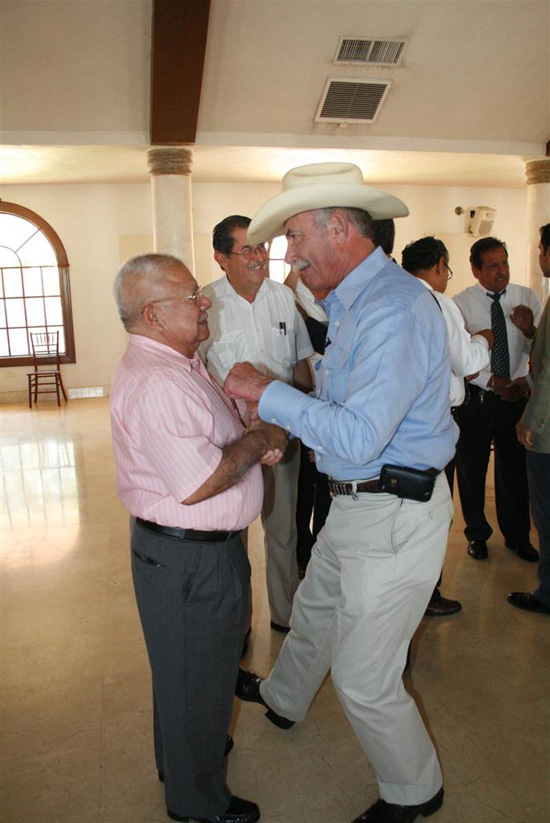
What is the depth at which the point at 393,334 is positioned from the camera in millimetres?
1582

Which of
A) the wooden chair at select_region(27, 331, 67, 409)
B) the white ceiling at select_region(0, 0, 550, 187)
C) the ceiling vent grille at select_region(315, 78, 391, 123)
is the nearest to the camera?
the white ceiling at select_region(0, 0, 550, 187)

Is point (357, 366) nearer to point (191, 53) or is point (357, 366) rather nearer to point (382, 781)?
point (382, 781)

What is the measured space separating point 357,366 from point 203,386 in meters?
0.43

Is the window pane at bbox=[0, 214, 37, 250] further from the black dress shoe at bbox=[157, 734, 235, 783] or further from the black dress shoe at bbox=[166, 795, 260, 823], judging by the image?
the black dress shoe at bbox=[166, 795, 260, 823]

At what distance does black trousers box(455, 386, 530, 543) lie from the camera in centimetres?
381

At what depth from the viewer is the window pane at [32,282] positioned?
35.0ft

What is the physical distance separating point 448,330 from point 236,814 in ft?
5.98

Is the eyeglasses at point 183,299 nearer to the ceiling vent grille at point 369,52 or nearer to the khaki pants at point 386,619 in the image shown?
the khaki pants at point 386,619

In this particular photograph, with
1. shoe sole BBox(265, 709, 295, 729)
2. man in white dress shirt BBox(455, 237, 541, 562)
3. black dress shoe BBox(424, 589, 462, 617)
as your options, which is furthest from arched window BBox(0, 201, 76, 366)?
shoe sole BBox(265, 709, 295, 729)

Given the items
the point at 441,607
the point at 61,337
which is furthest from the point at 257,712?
the point at 61,337

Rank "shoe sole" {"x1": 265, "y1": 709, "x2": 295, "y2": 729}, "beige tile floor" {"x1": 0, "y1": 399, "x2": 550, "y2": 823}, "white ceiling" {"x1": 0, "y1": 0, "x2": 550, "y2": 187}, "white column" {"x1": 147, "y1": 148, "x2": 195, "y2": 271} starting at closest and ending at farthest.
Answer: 1. "beige tile floor" {"x1": 0, "y1": 399, "x2": 550, "y2": 823}
2. "shoe sole" {"x1": 265, "y1": 709, "x2": 295, "y2": 729}
3. "white ceiling" {"x1": 0, "y1": 0, "x2": 550, "y2": 187}
4. "white column" {"x1": 147, "y1": 148, "x2": 195, "y2": 271}

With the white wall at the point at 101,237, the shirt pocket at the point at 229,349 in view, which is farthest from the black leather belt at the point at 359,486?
the white wall at the point at 101,237

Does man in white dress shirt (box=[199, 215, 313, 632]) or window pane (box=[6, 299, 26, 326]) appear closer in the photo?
man in white dress shirt (box=[199, 215, 313, 632])

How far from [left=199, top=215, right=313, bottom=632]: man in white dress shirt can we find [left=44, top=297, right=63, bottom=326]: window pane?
8593 millimetres
